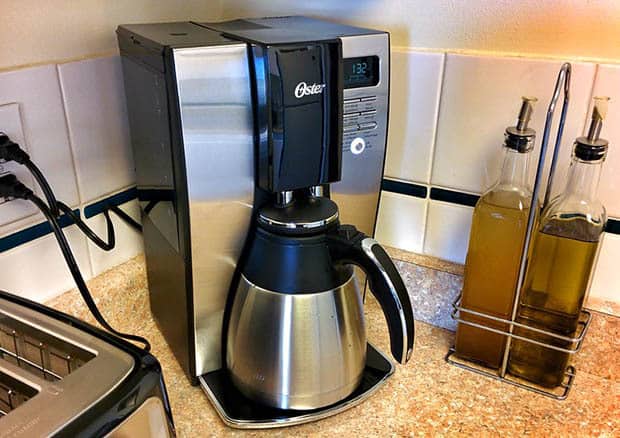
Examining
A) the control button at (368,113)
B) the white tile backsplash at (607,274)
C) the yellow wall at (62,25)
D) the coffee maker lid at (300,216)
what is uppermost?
the yellow wall at (62,25)

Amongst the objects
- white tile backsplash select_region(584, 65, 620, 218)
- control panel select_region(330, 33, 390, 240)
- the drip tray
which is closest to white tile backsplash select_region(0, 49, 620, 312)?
white tile backsplash select_region(584, 65, 620, 218)

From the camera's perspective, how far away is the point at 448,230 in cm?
71

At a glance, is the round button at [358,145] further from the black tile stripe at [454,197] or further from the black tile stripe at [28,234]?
the black tile stripe at [28,234]

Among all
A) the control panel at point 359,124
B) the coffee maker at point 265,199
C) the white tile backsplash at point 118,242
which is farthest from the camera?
the white tile backsplash at point 118,242

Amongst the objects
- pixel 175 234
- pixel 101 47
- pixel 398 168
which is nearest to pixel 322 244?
pixel 175 234

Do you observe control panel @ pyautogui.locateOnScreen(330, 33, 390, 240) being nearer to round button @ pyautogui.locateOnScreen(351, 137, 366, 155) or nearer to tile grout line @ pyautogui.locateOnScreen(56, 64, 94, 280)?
round button @ pyautogui.locateOnScreen(351, 137, 366, 155)

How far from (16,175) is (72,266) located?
109 mm

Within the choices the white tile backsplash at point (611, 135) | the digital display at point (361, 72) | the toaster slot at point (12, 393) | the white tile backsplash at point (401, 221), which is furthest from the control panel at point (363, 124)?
the toaster slot at point (12, 393)

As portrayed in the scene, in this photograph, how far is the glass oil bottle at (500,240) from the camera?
1.85 feet

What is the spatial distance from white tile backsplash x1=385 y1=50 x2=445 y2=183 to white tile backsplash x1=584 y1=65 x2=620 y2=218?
17 cm

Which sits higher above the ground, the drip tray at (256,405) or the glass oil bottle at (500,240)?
the glass oil bottle at (500,240)

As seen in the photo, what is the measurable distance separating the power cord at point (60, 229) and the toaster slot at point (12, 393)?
178 millimetres

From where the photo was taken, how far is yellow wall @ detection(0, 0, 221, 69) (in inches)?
21.5

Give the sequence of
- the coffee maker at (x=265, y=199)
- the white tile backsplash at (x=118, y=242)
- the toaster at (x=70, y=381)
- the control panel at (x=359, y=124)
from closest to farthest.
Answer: the toaster at (x=70, y=381)
the coffee maker at (x=265, y=199)
the control panel at (x=359, y=124)
the white tile backsplash at (x=118, y=242)
